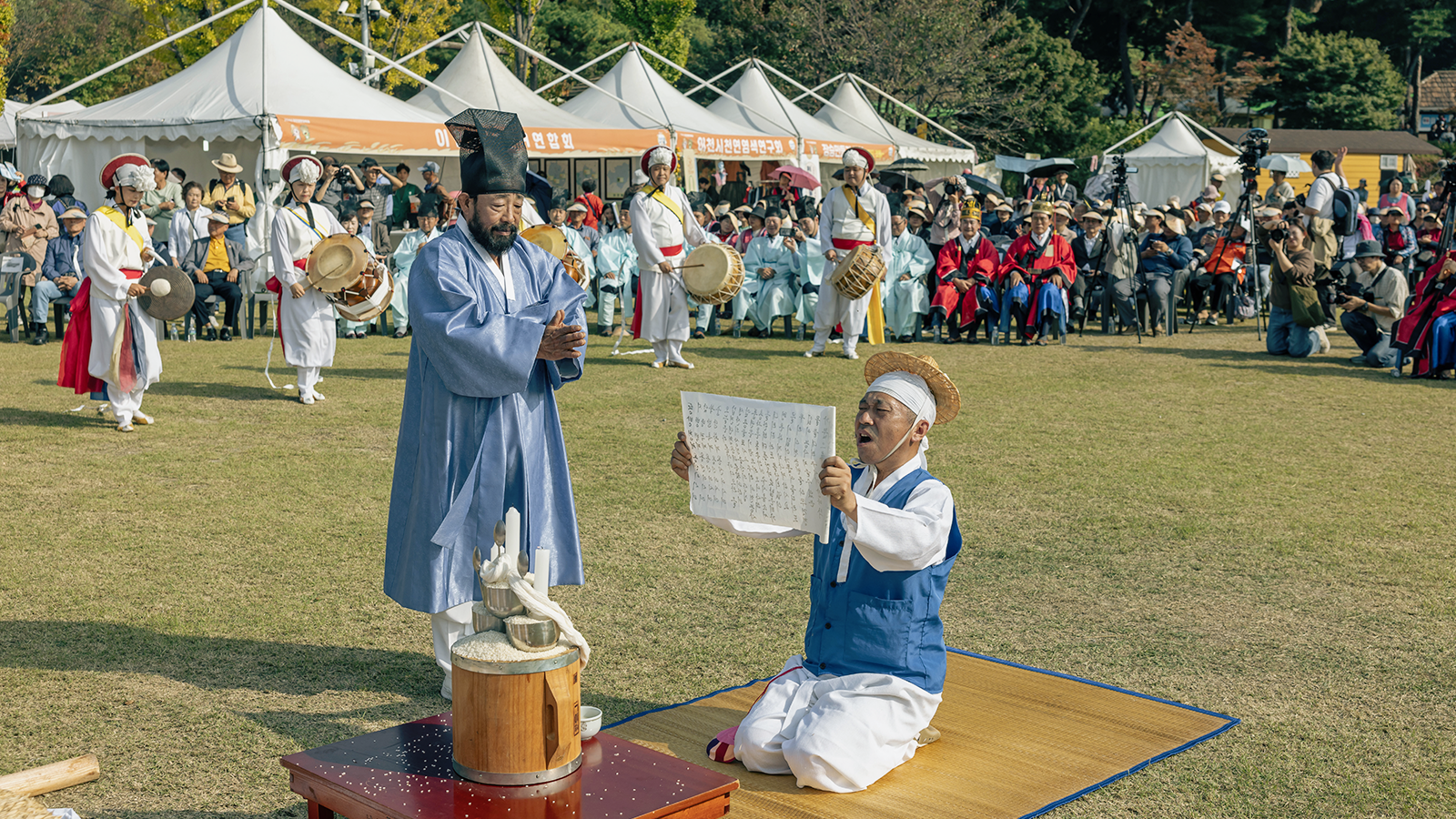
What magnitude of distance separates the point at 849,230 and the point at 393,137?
6.87 meters

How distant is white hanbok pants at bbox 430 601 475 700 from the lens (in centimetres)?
442

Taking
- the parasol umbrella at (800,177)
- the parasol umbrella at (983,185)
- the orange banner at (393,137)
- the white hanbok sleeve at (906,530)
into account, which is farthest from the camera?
the parasol umbrella at (800,177)

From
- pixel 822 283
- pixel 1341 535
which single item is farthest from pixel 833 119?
pixel 1341 535

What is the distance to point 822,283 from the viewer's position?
13.3 m

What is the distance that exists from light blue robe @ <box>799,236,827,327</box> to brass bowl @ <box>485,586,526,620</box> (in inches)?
483

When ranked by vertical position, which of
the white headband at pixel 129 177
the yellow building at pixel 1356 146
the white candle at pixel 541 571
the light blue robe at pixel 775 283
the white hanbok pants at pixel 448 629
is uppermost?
the yellow building at pixel 1356 146

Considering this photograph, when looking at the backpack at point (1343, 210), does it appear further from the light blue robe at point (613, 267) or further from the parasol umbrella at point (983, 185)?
the light blue robe at point (613, 267)

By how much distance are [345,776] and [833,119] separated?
2556cm

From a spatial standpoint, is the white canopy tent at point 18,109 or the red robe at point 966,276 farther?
the white canopy tent at point 18,109

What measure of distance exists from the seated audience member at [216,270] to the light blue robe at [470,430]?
11.3 metres

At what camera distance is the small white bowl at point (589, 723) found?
10.7ft

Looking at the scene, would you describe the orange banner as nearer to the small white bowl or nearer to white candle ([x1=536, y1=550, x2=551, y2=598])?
the small white bowl

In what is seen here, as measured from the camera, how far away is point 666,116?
2169cm

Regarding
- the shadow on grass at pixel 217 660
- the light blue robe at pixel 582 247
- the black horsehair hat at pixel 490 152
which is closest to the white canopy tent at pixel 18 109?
the light blue robe at pixel 582 247
